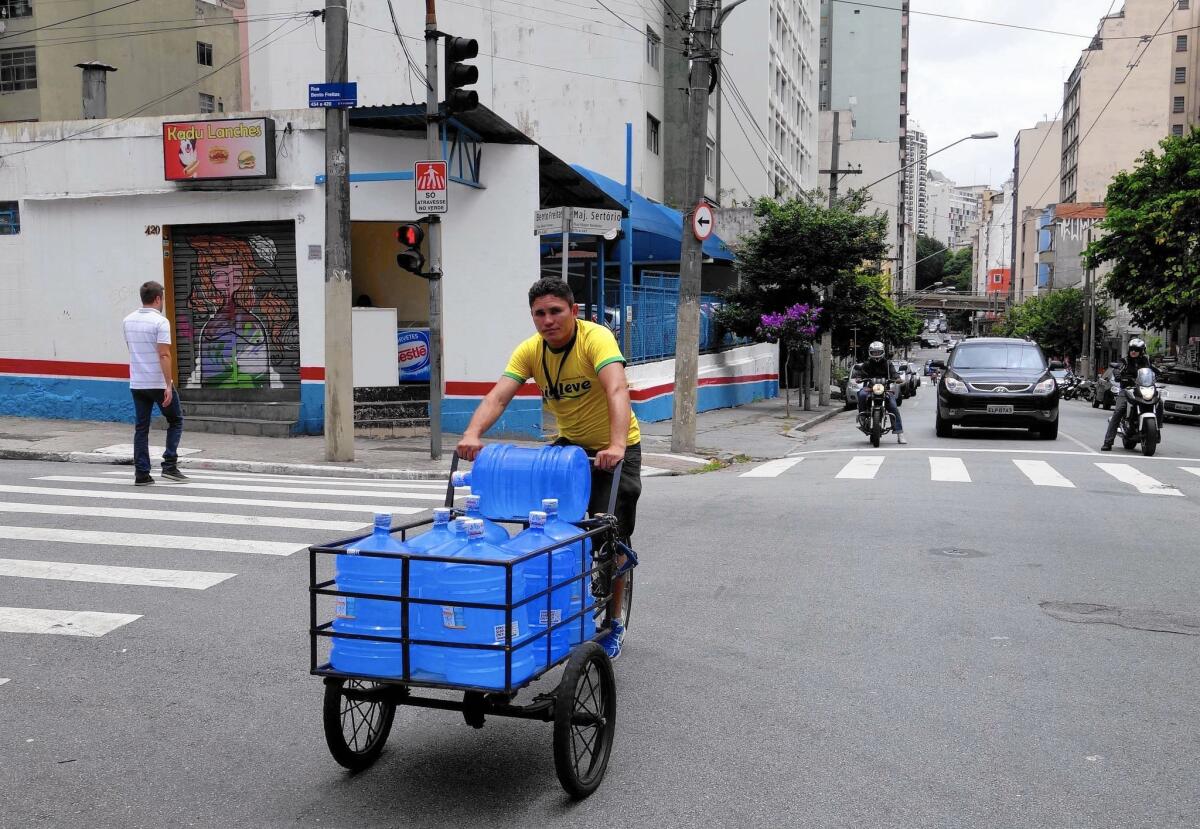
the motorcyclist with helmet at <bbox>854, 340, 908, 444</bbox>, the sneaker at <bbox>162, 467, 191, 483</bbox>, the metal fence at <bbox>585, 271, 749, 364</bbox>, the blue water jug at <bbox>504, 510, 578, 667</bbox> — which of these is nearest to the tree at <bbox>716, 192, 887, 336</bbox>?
the metal fence at <bbox>585, 271, 749, 364</bbox>

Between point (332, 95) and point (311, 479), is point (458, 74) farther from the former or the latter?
point (311, 479)

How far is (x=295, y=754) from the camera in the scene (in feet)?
14.2

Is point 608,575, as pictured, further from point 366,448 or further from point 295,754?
point 366,448

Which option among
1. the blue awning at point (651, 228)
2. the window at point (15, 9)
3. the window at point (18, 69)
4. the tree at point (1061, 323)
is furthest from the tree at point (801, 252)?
the tree at point (1061, 323)

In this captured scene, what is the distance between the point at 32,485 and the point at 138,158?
23.8 feet

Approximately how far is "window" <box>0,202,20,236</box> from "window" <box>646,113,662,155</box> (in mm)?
22695

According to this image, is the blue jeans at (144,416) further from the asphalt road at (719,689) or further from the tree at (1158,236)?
the tree at (1158,236)

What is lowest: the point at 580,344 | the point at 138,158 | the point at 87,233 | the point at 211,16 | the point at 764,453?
the point at 764,453

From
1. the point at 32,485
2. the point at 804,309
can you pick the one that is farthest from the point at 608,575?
the point at 804,309

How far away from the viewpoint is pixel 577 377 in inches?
199

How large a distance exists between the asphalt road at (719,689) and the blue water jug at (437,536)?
92 cm

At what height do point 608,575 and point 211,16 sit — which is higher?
point 211,16

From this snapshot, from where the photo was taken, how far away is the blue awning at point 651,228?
21344 mm

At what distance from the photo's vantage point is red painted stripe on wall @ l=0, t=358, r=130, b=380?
54.9 feet
